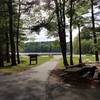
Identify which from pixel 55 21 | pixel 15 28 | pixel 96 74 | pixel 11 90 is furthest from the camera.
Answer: pixel 15 28

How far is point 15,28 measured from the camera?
42188 millimetres

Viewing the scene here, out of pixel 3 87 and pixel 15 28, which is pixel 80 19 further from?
pixel 3 87

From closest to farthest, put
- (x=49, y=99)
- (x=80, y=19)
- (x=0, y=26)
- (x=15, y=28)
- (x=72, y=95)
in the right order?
1. (x=49, y=99)
2. (x=72, y=95)
3. (x=80, y=19)
4. (x=0, y=26)
5. (x=15, y=28)

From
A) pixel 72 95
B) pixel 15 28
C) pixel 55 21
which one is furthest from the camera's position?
pixel 15 28

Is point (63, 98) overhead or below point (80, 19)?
below

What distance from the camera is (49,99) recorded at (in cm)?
1129

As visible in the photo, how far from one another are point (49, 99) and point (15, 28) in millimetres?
31517

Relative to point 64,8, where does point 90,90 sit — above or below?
below

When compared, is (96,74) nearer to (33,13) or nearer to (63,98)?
(63,98)

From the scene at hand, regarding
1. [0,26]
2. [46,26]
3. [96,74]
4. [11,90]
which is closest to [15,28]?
[0,26]

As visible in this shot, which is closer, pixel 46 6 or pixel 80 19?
pixel 46 6

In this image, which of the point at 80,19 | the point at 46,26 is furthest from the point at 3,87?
the point at 80,19

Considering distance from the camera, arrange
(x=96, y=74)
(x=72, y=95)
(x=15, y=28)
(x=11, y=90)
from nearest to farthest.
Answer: (x=72, y=95)
(x=11, y=90)
(x=96, y=74)
(x=15, y=28)

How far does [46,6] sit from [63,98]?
18.2 metres
